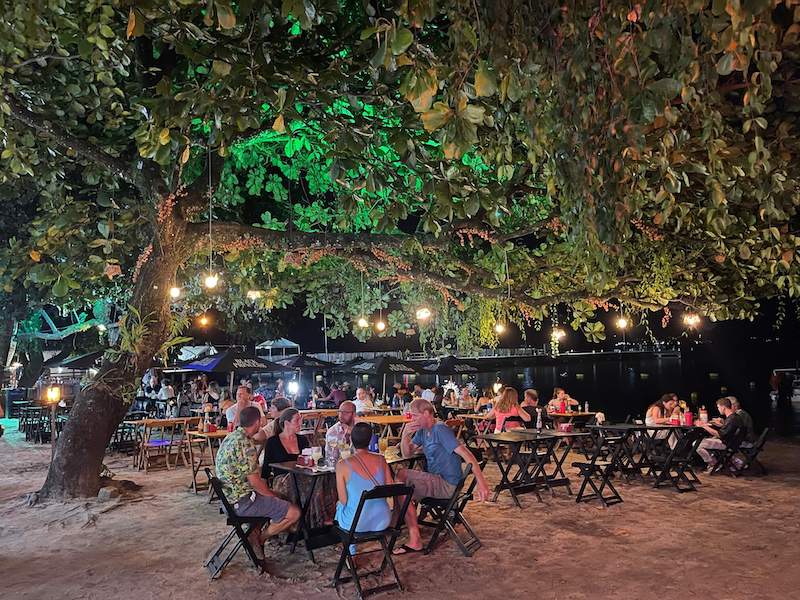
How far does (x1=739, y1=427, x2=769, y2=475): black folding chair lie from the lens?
368 inches

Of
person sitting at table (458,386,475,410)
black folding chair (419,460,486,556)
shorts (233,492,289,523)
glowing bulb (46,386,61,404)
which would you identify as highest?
glowing bulb (46,386,61,404)

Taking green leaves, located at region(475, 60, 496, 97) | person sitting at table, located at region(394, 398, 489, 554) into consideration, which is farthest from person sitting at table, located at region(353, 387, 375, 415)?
green leaves, located at region(475, 60, 496, 97)

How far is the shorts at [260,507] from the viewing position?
537cm

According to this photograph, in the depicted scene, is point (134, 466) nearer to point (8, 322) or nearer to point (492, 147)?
point (492, 147)

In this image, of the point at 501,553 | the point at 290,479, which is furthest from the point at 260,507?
the point at 501,553

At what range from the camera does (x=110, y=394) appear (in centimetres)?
819

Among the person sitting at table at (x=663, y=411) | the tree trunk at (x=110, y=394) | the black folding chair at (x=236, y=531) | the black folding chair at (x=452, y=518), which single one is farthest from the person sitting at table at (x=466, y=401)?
the black folding chair at (x=236, y=531)

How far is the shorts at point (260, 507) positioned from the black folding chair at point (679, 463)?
5.46 metres

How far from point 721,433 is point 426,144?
6222mm

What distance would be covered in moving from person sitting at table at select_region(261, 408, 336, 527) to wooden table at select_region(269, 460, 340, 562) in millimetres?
93

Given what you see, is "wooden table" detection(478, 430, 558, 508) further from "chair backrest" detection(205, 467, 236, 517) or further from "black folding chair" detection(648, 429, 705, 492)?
"chair backrest" detection(205, 467, 236, 517)

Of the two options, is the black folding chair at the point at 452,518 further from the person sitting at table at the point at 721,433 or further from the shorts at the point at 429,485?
the person sitting at table at the point at 721,433

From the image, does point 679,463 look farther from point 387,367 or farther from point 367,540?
point 387,367

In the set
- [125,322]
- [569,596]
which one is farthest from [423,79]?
[125,322]
